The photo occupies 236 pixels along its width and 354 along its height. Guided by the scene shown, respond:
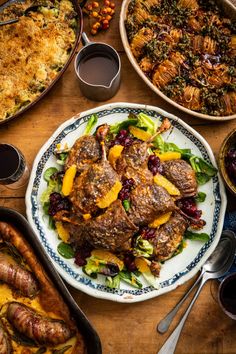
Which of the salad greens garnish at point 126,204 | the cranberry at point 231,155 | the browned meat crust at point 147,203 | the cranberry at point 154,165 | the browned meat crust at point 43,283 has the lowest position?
the browned meat crust at point 43,283

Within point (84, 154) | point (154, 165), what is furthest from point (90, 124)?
point (154, 165)

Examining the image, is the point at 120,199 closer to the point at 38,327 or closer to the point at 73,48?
the point at 38,327

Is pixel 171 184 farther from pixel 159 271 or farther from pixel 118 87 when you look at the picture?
pixel 118 87

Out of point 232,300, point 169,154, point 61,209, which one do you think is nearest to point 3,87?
point 61,209

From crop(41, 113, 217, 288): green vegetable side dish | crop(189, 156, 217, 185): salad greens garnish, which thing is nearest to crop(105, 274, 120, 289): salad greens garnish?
crop(41, 113, 217, 288): green vegetable side dish

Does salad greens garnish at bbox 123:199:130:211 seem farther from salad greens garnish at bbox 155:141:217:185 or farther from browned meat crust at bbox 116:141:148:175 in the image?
salad greens garnish at bbox 155:141:217:185

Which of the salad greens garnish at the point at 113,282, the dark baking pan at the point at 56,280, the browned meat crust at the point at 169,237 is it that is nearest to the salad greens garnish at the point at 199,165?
the browned meat crust at the point at 169,237

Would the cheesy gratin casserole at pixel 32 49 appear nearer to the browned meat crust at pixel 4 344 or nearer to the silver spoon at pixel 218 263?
the browned meat crust at pixel 4 344

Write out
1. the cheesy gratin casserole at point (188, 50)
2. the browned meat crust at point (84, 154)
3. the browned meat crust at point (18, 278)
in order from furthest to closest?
the cheesy gratin casserole at point (188, 50), the browned meat crust at point (84, 154), the browned meat crust at point (18, 278)
